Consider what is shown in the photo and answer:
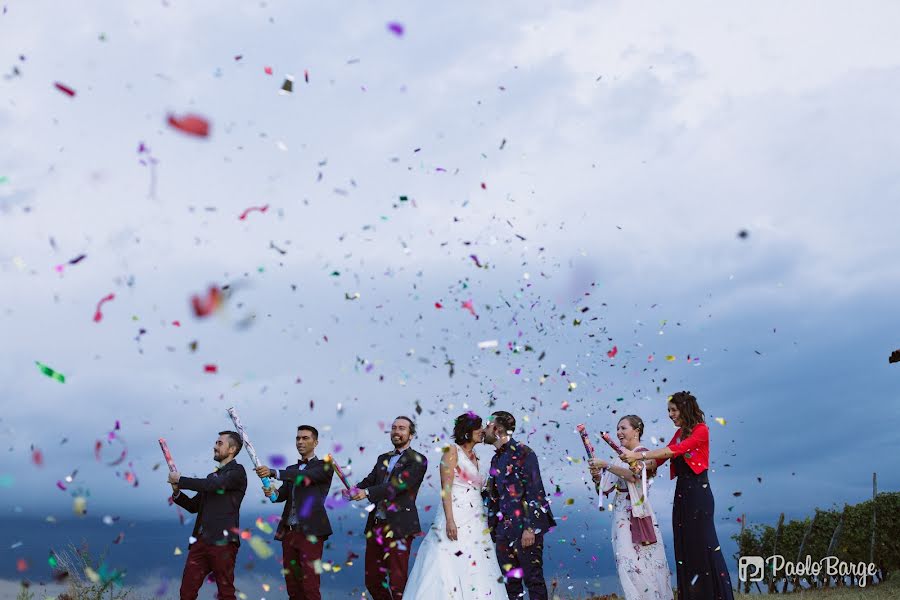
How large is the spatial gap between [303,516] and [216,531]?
37.5 inches

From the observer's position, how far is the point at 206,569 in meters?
8.84

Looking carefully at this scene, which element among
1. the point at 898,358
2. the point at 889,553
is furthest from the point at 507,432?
the point at 889,553

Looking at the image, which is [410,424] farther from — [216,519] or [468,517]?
[216,519]

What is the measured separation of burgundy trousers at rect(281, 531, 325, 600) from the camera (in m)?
9.10

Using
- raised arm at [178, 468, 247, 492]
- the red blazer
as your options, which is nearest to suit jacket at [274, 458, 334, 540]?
raised arm at [178, 468, 247, 492]

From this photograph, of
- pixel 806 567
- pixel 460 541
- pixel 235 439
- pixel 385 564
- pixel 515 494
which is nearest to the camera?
pixel 460 541

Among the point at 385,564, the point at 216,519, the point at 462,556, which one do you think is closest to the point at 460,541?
the point at 462,556

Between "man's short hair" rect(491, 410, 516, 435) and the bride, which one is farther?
"man's short hair" rect(491, 410, 516, 435)

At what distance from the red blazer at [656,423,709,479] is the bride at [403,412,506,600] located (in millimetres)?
2096

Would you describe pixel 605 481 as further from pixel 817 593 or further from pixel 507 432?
pixel 817 593

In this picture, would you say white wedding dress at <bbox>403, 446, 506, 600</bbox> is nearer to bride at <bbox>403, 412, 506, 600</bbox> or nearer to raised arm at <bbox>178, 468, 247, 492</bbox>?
bride at <bbox>403, 412, 506, 600</bbox>

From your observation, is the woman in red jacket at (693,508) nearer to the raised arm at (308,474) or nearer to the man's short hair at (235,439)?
the raised arm at (308,474)

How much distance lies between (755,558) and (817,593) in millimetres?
2007

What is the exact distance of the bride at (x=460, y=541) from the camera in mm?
8883
